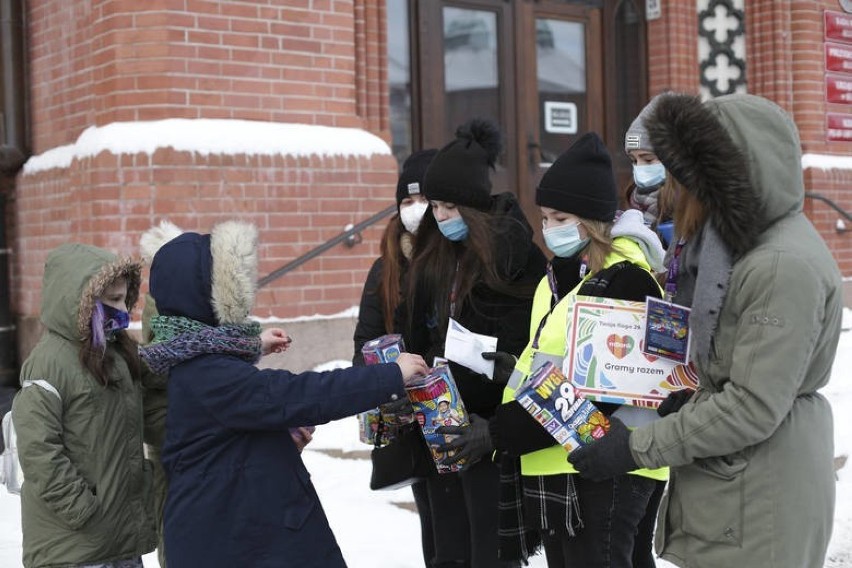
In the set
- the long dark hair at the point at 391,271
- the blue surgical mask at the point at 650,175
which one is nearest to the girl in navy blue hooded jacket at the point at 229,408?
the long dark hair at the point at 391,271

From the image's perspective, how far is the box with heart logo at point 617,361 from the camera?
253 cm

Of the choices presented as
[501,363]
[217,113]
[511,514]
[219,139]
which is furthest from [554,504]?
[217,113]

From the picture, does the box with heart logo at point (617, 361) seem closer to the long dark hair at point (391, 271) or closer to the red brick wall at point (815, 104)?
the long dark hair at point (391, 271)

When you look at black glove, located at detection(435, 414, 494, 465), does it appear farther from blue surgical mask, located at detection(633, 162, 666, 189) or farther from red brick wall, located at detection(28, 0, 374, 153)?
red brick wall, located at detection(28, 0, 374, 153)

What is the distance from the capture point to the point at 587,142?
120 inches

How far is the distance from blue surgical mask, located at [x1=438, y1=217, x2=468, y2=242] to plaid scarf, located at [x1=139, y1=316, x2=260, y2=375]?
978mm

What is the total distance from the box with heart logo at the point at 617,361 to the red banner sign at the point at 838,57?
791 centimetres

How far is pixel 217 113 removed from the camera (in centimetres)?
623

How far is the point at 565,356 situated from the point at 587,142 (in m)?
0.72

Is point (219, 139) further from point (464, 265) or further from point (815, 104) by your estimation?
point (815, 104)

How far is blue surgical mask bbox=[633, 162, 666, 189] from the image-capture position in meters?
3.85

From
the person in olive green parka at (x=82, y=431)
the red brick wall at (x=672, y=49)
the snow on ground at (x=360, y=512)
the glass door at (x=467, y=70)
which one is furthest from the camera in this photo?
the red brick wall at (x=672, y=49)

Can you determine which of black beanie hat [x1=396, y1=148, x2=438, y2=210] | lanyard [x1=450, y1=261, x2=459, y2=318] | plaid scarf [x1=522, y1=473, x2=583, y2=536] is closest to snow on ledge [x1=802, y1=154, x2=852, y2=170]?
black beanie hat [x1=396, y1=148, x2=438, y2=210]

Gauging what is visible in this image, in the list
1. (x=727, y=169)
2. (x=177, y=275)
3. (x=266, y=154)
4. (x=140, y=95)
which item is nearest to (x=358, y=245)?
(x=266, y=154)
